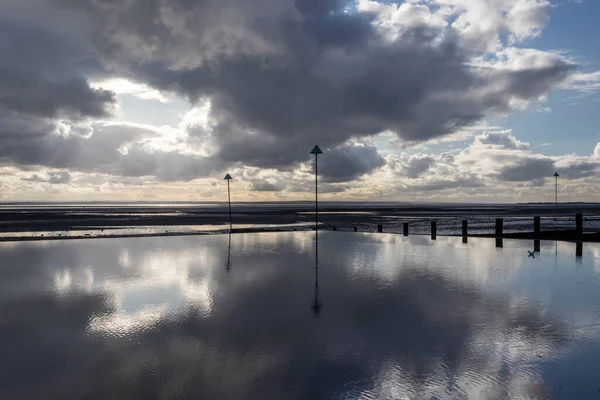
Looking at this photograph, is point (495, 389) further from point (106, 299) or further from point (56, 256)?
point (56, 256)

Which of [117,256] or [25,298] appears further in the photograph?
[117,256]

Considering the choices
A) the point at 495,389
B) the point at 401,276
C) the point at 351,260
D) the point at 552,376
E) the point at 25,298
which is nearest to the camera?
the point at 495,389

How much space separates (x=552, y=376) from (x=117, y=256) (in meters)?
19.6

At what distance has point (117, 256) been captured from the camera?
21422mm

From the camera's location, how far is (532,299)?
11.5 m

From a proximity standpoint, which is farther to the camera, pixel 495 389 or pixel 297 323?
pixel 297 323

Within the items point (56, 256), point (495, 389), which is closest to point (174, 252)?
point (56, 256)

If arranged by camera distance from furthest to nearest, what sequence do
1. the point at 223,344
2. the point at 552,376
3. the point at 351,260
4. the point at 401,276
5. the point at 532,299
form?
the point at 351,260, the point at 401,276, the point at 532,299, the point at 223,344, the point at 552,376

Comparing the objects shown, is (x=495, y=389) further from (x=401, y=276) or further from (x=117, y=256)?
(x=117, y=256)

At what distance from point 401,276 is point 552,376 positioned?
27.6 feet

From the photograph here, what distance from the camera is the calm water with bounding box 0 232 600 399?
6305 millimetres

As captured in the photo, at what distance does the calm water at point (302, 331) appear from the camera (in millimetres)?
6305

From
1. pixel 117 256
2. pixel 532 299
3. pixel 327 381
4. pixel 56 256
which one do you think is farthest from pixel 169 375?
pixel 56 256

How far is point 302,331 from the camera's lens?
8.82 metres
